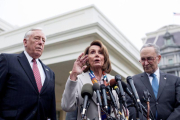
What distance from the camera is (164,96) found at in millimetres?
3051

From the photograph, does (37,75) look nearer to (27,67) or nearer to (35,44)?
(27,67)

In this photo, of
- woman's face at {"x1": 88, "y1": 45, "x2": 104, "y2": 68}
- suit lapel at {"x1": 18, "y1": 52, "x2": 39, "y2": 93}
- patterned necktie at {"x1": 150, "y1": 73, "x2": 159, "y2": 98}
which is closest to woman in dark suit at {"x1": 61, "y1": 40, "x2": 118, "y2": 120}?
woman's face at {"x1": 88, "y1": 45, "x2": 104, "y2": 68}

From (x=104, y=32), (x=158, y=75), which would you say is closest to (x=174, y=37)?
(x=104, y=32)

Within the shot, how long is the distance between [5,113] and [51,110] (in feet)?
2.22

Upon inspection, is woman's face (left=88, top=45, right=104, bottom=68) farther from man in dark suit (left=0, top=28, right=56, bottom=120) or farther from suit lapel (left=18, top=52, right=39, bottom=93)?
suit lapel (left=18, top=52, right=39, bottom=93)

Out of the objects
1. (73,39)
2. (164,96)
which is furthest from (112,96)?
(73,39)

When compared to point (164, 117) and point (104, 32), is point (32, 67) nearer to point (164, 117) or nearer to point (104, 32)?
point (164, 117)

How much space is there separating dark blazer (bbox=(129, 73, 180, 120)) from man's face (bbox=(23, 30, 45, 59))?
1.52 meters

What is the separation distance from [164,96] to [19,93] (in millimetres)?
1956

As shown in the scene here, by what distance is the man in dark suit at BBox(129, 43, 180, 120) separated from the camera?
2.95 metres

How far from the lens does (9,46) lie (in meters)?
10.9

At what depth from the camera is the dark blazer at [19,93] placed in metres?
2.44

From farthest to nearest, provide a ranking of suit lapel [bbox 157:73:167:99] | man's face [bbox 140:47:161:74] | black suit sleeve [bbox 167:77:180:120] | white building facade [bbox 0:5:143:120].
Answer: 1. white building facade [bbox 0:5:143:120]
2. man's face [bbox 140:47:161:74]
3. suit lapel [bbox 157:73:167:99]
4. black suit sleeve [bbox 167:77:180:120]

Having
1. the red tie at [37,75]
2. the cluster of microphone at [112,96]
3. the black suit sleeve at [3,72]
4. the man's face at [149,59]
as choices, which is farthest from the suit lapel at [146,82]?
the black suit sleeve at [3,72]
